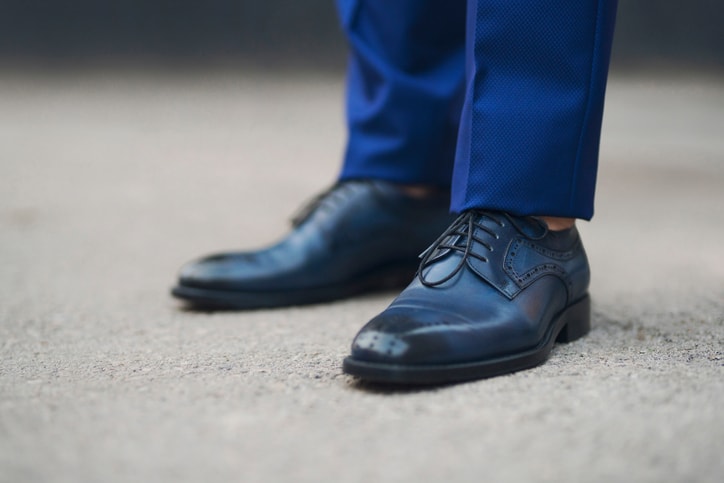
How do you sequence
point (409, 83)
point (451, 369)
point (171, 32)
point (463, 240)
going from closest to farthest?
1. point (451, 369)
2. point (463, 240)
3. point (409, 83)
4. point (171, 32)

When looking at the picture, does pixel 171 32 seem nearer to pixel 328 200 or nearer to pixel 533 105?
pixel 328 200

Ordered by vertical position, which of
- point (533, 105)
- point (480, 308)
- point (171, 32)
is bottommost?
point (480, 308)

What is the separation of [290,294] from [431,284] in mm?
410

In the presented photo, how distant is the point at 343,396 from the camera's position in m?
0.72

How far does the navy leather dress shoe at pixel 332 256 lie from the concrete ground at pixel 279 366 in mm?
34

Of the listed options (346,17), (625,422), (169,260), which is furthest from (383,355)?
(169,260)

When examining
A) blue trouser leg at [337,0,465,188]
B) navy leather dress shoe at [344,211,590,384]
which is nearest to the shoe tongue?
navy leather dress shoe at [344,211,590,384]

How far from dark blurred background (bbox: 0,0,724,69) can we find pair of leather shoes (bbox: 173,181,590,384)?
362cm

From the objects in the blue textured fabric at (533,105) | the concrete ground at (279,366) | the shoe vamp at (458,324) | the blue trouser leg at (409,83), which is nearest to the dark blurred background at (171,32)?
the concrete ground at (279,366)

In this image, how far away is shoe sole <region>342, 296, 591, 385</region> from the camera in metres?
0.70

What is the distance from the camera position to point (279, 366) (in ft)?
2.73

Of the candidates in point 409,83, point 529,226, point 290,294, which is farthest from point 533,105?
point 290,294

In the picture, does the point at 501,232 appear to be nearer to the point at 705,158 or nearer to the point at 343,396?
the point at 343,396

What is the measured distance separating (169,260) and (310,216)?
45 cm
